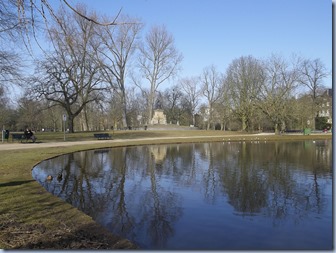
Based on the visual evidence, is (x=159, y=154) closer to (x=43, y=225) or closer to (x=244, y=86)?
(x=43, y=225)

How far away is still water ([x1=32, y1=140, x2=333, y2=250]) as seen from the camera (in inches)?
233

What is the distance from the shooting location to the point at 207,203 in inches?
334

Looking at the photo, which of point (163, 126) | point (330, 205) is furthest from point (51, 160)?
point (163, 126)

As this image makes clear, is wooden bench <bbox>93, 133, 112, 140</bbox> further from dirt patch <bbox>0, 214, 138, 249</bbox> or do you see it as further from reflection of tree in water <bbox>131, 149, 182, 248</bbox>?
dirt patch <bbox>0, 214, 138, 249</bbox>

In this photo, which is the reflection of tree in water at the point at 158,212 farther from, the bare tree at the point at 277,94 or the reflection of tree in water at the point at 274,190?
the bare tree at the point at 277,94

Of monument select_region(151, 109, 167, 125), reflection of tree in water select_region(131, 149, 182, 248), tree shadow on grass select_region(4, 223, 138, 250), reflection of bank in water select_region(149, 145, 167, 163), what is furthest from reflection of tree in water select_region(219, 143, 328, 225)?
monument select_region(151, 109, 167, 125)

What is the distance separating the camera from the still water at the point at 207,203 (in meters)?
5.92

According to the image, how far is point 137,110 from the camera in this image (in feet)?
290

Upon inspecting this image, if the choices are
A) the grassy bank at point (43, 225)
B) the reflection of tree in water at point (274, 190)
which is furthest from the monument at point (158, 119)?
the grassy bank at point (43, 225)

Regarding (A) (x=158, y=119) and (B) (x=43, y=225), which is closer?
(B) (x=43, y=225)

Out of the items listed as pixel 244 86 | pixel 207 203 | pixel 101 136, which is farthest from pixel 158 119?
pixel 207 203

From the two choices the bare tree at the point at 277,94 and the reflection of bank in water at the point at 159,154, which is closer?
the reflection of bank in water at the point at 159,154

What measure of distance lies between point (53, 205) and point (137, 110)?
267ft

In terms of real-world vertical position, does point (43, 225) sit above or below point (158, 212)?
above
